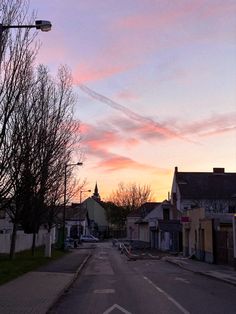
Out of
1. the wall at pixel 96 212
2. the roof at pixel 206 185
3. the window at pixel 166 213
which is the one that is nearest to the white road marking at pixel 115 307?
the window at pixel 166 213

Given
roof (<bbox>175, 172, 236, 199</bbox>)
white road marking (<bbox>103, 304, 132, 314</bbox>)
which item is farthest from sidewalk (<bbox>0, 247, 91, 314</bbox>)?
roof (<bbox>175, 172, 236, 199</bbox>)

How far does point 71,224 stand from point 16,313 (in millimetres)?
104688

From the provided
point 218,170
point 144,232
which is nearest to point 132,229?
point 144,232

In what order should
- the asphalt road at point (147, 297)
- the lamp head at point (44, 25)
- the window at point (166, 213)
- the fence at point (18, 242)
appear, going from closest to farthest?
1. the asphalt road at point (147, 297)
2. the lamp head at point (44, 25)
3. the fence at point (18, 242)
4. the window at point (166, 213)

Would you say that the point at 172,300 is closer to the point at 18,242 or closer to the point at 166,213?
the point at 18,242

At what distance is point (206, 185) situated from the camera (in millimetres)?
87188

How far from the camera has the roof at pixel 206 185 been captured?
8512 centimetres

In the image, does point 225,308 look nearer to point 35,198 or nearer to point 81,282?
point 81,282

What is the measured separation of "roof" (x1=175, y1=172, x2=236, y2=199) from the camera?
279 ft

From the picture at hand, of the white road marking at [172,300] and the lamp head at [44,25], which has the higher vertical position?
the lamp head at [44,25]

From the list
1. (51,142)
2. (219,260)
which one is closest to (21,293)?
(51,142)

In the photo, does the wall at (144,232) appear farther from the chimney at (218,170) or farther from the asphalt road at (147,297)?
the asphalt road at (147,297)

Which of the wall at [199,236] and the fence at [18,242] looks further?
the fence at [18,242]

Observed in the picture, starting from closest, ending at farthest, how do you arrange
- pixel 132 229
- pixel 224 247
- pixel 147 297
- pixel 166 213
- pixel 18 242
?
pixel 147 297, pixel 224 247, pixel 18 242, pixel 166 213, pixel 132 229
